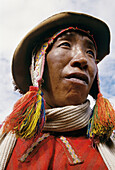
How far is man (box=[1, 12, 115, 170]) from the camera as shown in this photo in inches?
38.5

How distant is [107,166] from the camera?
3.04 ft

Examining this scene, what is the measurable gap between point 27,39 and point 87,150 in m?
0.99

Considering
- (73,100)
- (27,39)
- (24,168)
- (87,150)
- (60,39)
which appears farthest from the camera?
(27,39)

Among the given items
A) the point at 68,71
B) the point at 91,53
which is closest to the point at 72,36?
the point at 91,53

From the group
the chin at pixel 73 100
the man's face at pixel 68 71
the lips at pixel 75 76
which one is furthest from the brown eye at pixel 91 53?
the chin at pixel 73 100

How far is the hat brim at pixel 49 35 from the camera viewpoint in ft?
4.63

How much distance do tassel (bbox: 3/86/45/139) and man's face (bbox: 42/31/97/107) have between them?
17 centimetres

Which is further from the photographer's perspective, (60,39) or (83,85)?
(60,39)

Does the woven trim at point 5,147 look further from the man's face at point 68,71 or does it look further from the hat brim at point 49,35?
the hat brim at point 49,35

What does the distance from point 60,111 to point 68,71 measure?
0.90 ft

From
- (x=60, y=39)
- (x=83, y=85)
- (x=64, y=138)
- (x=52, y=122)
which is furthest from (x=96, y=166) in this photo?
(x=60, y=39)

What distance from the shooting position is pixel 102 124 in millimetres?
1084

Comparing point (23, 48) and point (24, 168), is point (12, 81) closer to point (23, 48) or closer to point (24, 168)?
point (23, 48)

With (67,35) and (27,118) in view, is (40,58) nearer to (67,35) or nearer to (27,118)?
(67,35)
